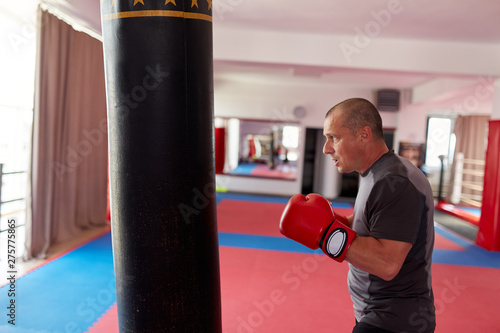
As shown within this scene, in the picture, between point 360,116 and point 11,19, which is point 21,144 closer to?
point 11,19

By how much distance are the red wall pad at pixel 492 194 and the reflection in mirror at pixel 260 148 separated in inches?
172

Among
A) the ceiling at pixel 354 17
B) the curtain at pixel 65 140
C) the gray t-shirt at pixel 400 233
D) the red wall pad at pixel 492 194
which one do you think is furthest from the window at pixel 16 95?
the red wall pad at pixel 492 194

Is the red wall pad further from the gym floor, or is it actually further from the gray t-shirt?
the gray t-shirt

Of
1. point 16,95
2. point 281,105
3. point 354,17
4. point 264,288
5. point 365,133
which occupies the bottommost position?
point 264,288

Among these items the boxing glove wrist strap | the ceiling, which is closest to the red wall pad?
the ceiling

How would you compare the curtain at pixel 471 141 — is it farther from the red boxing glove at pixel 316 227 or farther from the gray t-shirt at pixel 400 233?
the red boxing glove at pixel 316 227

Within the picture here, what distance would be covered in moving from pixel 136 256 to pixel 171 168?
0.27 m

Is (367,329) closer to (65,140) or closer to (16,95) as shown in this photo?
(65,140)

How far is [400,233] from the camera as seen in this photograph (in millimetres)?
1162

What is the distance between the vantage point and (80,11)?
145 inches

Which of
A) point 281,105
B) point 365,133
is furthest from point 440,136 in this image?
point 365,133

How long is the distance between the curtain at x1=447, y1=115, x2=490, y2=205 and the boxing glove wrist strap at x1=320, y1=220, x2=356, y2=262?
357 inches

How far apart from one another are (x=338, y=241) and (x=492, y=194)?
15.8ft

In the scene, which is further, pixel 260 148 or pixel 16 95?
pixel 260 148
